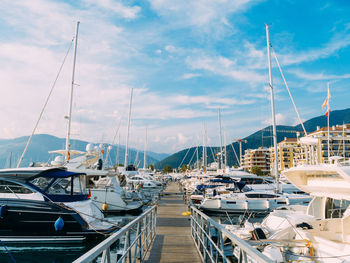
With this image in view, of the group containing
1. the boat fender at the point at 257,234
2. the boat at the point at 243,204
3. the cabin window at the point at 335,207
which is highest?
the cabin window at the point at 335,207

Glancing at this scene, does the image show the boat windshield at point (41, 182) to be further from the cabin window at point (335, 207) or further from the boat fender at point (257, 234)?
the cabin window at point (335, 207)

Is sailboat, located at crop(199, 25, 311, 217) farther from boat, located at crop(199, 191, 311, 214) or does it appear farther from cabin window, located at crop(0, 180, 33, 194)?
cabin window, located at crop(0, 180, 33, 194)

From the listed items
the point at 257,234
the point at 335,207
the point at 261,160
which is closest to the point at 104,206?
the point at 257,234

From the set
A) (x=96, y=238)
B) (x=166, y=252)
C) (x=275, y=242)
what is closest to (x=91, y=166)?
(x=96, y=238)

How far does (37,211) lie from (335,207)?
420 inches

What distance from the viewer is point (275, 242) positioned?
7.39m

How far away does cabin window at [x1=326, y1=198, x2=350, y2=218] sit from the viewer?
813 centimetres

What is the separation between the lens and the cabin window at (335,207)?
8.13 m

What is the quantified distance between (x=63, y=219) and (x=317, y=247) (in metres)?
8.77

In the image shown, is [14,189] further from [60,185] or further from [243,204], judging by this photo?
[243,204]

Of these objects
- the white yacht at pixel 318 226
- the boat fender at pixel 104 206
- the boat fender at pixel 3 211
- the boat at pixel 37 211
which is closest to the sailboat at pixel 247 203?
the boat fender at pixel 104 206

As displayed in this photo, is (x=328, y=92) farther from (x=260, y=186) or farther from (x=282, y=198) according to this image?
(x=260, y=186)

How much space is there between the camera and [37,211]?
385 inches

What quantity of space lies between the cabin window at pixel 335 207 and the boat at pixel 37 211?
8.11m
